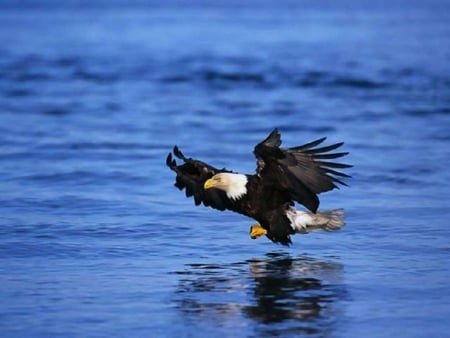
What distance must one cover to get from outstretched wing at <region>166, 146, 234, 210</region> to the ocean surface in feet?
1.10

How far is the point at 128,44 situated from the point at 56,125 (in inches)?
701

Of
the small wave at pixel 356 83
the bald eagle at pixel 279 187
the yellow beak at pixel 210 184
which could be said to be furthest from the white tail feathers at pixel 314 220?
the small wave at pixel 356 83

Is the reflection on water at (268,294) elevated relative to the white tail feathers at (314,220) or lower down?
lower down

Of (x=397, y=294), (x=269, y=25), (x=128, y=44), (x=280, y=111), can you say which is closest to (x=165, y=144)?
(x=280, y=111)

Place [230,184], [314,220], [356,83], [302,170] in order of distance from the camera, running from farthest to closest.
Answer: [356,83]
[314,220]
[230,184]
[302,170]

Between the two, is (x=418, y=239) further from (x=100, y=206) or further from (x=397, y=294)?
(x=100, y=206)

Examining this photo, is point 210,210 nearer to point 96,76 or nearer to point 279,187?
point 279,187

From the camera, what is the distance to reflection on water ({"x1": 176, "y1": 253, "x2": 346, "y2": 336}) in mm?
6879

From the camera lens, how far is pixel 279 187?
27.4ft

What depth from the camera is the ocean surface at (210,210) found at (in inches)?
280

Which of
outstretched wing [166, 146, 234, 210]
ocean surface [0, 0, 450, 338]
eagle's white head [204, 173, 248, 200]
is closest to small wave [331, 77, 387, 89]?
ocean surface [0, 0, 450, 338]

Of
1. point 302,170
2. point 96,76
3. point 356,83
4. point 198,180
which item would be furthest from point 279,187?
point 96,76

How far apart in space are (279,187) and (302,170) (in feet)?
0.65

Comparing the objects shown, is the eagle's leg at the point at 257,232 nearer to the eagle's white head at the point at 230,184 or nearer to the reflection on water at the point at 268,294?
the reflection on water at the point at 268,294
